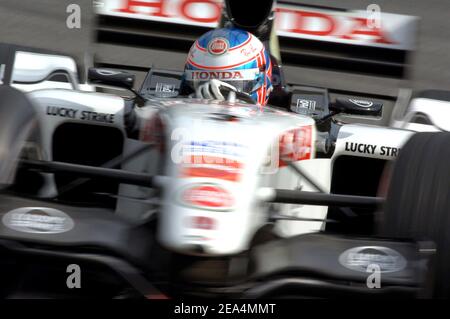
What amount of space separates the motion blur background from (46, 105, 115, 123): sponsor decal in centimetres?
387

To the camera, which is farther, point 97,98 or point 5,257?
point 97,98

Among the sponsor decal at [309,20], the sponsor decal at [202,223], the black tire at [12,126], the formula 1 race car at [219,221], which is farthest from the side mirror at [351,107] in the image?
the sponsor decal at [309,20]

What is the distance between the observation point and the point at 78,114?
4652mm

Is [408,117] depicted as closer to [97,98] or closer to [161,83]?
[161,83]

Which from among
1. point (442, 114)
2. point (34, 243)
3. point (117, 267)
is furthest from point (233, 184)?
point (442, 114)

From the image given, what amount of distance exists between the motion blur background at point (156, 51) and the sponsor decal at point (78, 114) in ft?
12.7

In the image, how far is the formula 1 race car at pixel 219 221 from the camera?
10.1 ft

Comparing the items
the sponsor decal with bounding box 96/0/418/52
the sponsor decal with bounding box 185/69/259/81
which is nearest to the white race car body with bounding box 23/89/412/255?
the sponsor decal with bounding box 185/69/259/81

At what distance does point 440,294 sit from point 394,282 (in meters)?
0.25

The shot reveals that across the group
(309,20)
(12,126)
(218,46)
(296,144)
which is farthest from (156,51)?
(12,126)

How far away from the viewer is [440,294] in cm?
329

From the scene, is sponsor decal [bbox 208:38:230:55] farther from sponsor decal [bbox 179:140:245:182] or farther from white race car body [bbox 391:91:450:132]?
white race car body [bbox 391:91:450:132]

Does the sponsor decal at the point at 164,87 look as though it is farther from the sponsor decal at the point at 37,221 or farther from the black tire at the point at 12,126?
the sponsor decal at the point at 37,221

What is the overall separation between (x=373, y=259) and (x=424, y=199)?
370 mm
